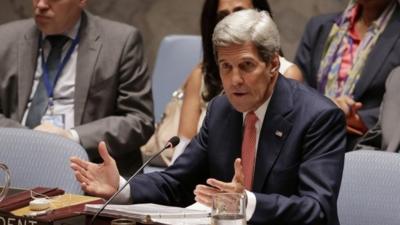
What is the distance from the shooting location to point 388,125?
3.92 metres

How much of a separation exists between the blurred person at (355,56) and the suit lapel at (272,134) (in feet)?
3.73

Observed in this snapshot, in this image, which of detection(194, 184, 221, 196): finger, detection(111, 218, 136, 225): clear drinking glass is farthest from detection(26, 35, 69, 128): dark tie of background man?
detection(111, 218, 136, 225): clear drinking glass

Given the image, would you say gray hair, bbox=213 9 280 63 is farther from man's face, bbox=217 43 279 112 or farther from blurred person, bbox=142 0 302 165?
blurred person, bbox=142 0 302 165

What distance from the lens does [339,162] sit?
9.53ft

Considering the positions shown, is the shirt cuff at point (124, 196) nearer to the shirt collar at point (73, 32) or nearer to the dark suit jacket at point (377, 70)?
the shirt collar at point (73, 32)

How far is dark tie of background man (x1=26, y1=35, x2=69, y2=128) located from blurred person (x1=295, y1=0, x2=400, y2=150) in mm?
1206

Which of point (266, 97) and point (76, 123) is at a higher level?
point (266, 97)

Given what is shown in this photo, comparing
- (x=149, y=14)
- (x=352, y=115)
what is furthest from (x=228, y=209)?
(x=149, y=14)

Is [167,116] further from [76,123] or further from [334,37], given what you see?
[334,37]

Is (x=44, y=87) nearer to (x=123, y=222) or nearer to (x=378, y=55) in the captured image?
(x=378, y=55)

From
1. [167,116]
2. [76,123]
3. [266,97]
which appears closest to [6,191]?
[266,97]

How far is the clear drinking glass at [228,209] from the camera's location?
239 centimetres

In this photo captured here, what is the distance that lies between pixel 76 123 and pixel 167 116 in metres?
0.55

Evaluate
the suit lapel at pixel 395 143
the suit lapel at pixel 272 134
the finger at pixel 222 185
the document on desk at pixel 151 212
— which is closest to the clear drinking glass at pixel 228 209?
the document on desk at pixel 151 212
